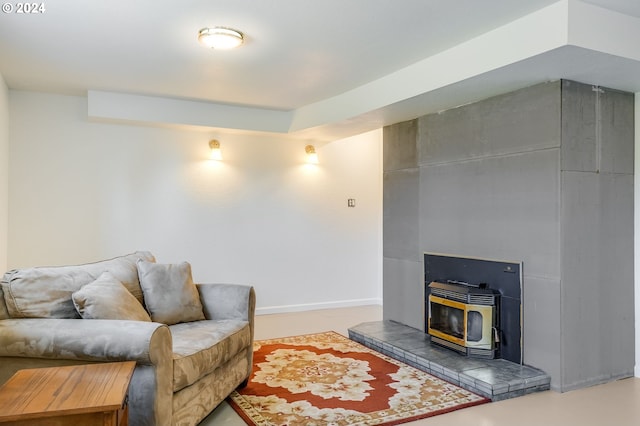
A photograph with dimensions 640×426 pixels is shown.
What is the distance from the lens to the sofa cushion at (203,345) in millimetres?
2398

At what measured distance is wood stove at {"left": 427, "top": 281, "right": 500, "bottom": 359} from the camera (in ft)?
11.8

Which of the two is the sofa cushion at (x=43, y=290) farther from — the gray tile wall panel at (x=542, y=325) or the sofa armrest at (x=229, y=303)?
the gray tile wall panel at (x=542, y=325)

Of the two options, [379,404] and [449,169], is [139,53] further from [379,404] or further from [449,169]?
[379,404]

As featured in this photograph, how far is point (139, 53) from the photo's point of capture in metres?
3.49

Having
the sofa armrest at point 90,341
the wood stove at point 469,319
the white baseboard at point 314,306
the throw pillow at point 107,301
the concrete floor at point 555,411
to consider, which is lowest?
the concrete floor at point 555,411

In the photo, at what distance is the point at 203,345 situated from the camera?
2641 millimetres

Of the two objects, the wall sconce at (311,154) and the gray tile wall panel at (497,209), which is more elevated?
the wall sconce at (311,154)

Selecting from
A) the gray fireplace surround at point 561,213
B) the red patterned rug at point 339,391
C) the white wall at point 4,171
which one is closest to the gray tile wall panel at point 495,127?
the gray fireplace surround at point 561,213

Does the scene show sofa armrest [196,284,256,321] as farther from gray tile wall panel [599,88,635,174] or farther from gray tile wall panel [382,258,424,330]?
gray tile wall panel [599,88,635,174]

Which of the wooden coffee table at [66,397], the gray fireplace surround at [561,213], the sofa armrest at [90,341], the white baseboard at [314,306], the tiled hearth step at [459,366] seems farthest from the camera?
the white baseboard at [314,306]

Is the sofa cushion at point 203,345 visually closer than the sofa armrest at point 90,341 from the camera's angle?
No

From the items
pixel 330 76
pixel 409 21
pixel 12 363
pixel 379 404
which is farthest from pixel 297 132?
pixel 12 363

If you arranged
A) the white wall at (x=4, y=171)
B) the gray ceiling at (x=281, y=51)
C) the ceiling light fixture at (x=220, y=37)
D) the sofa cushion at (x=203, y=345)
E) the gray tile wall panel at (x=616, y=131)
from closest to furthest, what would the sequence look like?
the sofa cushion at (x=203, y=345) < the gray ceiling at (x=281, y=51) < the ceiling light fixture at (x=220, y=37) < the gray tile wall panel at (x=616, y=131) < the white wall at (x=4, y=171)

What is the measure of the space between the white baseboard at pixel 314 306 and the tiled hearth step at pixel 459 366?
5.14ft
